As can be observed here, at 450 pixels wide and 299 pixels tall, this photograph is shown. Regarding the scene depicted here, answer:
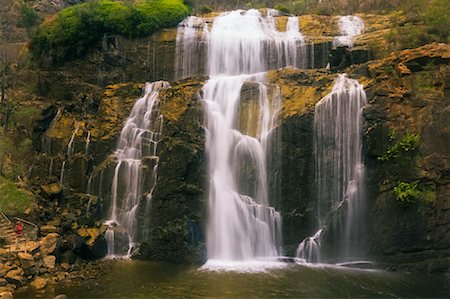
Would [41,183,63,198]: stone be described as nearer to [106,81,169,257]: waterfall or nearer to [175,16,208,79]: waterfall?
[106,81,169,257]: waterfall

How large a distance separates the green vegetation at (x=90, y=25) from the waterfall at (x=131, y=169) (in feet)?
27.1

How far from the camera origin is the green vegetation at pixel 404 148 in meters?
19.0

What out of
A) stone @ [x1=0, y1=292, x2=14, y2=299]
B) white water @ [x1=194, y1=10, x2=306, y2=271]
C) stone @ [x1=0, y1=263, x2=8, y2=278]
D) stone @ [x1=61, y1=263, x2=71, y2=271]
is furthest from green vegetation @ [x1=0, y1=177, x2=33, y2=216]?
white water @ [x1=194, y1=10, x2=306, y2=271]

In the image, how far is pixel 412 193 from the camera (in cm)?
1845

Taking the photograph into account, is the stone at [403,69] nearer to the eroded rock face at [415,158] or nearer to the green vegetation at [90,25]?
the eroded rock face at [415,158]

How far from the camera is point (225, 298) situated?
13.9 metres

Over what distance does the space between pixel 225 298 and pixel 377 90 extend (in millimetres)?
12182

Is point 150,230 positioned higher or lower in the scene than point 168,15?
lower

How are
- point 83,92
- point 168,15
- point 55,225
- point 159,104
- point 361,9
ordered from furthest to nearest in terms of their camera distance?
point 361,9
point 168,15
point 83,92
point 159,104
point 55,225

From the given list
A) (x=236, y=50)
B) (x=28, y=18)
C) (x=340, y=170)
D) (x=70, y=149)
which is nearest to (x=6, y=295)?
(x=70, y=149)

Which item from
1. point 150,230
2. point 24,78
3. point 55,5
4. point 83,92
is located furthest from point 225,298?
point 55,5

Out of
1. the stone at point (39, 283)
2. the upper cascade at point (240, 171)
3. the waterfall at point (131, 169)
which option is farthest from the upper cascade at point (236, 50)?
the stone at point (39, 283)

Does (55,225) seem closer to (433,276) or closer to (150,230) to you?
(150,230)

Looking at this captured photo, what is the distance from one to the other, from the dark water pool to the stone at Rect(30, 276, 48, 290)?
0.48 metres
